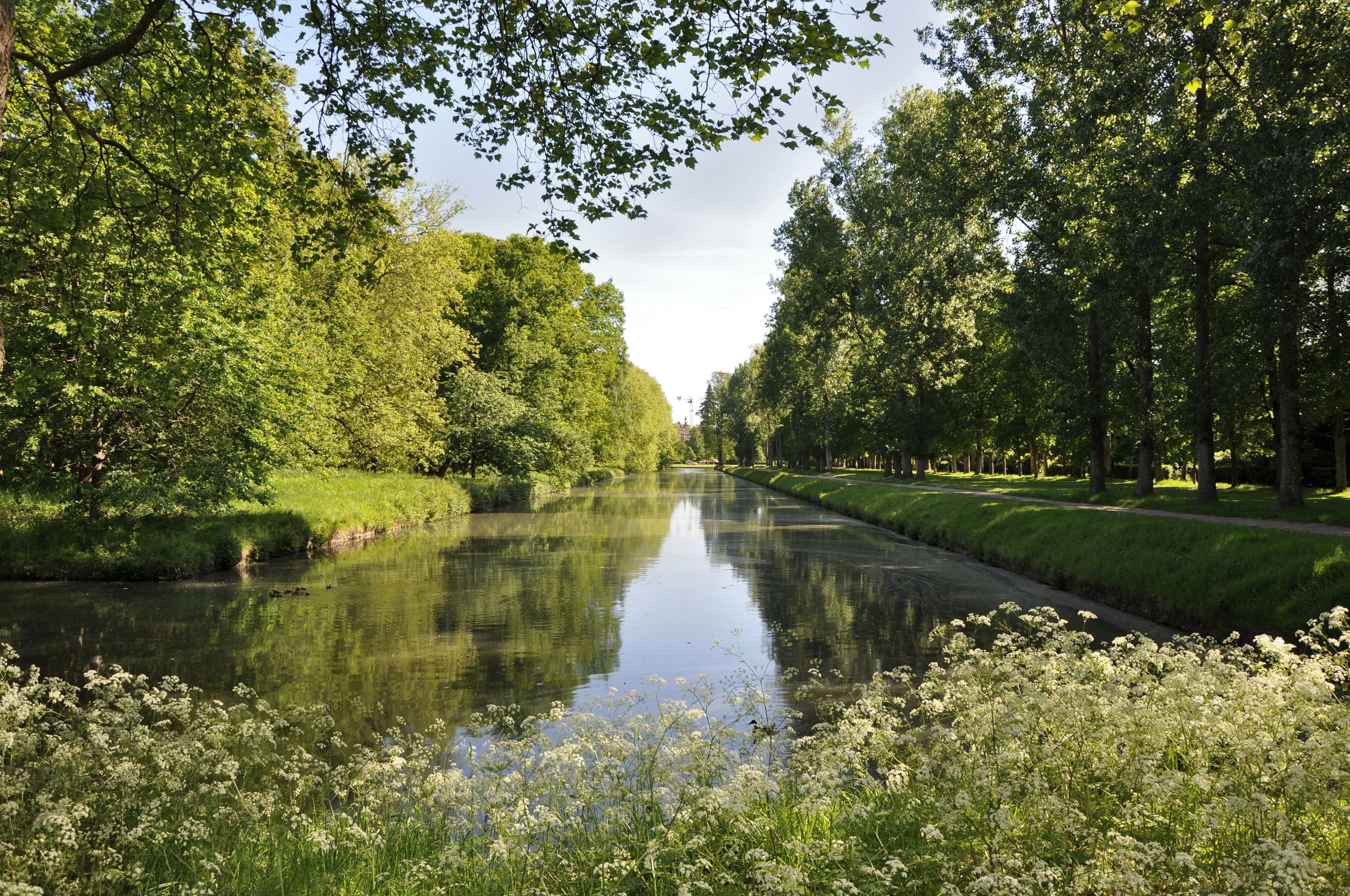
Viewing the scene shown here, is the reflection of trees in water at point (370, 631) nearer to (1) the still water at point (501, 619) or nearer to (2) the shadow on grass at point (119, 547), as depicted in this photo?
(1) the still water at point (501, 619)

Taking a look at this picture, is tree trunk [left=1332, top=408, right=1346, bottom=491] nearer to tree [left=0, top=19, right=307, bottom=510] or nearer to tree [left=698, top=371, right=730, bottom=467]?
tree [left=0, top=19, right=307, bottom=510]

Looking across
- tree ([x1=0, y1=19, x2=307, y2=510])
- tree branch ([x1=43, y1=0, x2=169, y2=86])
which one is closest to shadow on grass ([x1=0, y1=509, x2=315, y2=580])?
tree ([x1=0, y1=19, x2=307, y2=510])

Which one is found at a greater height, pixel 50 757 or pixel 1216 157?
pixel 1216 157

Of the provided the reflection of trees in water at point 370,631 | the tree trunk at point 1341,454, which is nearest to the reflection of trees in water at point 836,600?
the reflection of trees in water at point 370,631

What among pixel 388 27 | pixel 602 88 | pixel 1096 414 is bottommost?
pixel 1096 414

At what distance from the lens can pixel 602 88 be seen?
9.70 metres

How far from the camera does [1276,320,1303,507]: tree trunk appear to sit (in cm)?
2027

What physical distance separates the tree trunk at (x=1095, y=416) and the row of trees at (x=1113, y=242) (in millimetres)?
136

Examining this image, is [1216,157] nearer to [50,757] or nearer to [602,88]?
[602,88]

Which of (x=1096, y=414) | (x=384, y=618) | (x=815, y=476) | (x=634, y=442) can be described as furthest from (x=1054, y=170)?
(x=634, y=442)

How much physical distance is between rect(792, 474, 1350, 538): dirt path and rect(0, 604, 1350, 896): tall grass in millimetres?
12397

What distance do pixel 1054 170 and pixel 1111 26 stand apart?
5.67 m

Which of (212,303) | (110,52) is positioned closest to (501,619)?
(110,52)

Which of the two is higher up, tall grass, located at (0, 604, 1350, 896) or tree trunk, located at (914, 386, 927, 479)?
tree trunk, located at (914, 386, 927, 479)
